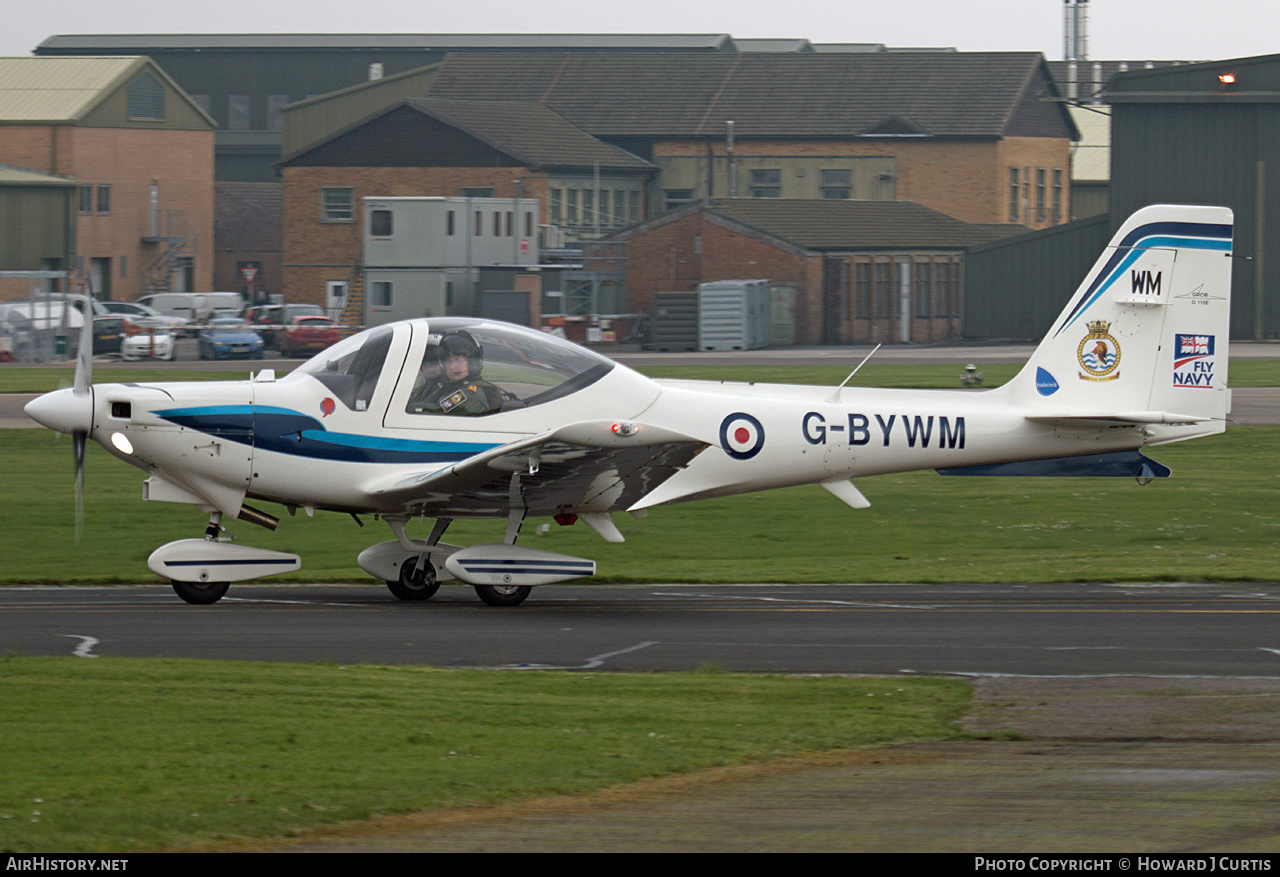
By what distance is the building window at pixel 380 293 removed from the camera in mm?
57219

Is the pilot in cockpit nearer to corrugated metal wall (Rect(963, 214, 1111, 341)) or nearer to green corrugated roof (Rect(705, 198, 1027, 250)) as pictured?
corrugated metal wall (Rect(963, 214, 1111, 341))

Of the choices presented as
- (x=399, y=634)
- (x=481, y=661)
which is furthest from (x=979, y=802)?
(x=399, y=634)

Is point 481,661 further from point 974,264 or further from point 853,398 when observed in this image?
point 974,264

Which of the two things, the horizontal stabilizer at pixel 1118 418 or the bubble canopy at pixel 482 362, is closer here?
the bubble canopy at pixel 482 362

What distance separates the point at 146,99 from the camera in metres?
75.8

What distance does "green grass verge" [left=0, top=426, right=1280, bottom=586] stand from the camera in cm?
1688

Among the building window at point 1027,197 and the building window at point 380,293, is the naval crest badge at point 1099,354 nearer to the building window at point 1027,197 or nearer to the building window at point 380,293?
the building window at point 380,293

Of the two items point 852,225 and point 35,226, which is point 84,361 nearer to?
point 852,225

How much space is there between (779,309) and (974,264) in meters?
7.86

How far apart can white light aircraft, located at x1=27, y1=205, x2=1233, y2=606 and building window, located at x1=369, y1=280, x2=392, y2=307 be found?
4304cm

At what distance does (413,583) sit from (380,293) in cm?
4364

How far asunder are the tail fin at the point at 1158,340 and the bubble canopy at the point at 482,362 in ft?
14.7

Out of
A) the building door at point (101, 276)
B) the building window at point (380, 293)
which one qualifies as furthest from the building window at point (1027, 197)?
the building door at point (101, 276)

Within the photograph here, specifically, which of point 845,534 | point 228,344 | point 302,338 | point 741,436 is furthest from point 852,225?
point 741,436
